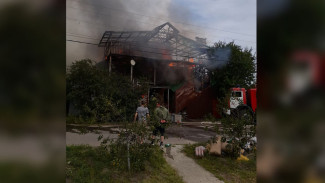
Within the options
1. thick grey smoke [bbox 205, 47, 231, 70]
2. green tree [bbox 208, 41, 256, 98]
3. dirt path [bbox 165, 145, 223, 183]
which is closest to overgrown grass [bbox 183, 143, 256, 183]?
dirt path [bbox 165, 145, 223, 183]

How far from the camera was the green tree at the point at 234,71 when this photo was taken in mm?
15438

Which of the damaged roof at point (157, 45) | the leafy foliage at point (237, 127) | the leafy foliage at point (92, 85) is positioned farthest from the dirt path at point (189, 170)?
the damaged roof at point (157, 45)

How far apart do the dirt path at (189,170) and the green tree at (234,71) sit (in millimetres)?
11497

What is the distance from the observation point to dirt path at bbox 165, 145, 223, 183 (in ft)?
12.5

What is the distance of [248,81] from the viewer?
15789 mm

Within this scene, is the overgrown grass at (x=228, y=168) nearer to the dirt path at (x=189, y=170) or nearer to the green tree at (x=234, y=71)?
the dirt path at (x=189, y=170)

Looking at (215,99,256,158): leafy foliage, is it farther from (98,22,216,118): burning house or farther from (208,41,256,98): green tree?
(208,41,256,98): green tree

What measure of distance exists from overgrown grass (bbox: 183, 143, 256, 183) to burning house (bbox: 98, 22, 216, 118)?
9109 millimetres

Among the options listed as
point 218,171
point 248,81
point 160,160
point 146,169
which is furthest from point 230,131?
point 248,81

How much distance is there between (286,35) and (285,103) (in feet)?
0.76

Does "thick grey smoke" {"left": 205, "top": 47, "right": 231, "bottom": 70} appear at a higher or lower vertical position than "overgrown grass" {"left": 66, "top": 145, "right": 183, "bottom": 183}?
higher

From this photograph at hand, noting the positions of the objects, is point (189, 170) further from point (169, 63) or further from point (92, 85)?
point (169, 63)

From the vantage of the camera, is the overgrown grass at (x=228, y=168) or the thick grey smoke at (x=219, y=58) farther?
the thick grey smoke at (x=219, y=58)

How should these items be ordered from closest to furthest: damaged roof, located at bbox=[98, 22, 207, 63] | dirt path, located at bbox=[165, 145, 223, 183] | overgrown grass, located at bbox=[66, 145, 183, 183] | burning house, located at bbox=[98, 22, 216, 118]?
overgrown grass, located at bbox=[66, 145, 183, 183], dirt path, located at bbox=[165, 145, 223, 183], damaged roof, located at bbox=[98, 22, 207, 63], burning house, located at bbox=[98, 22, 216, 118]
